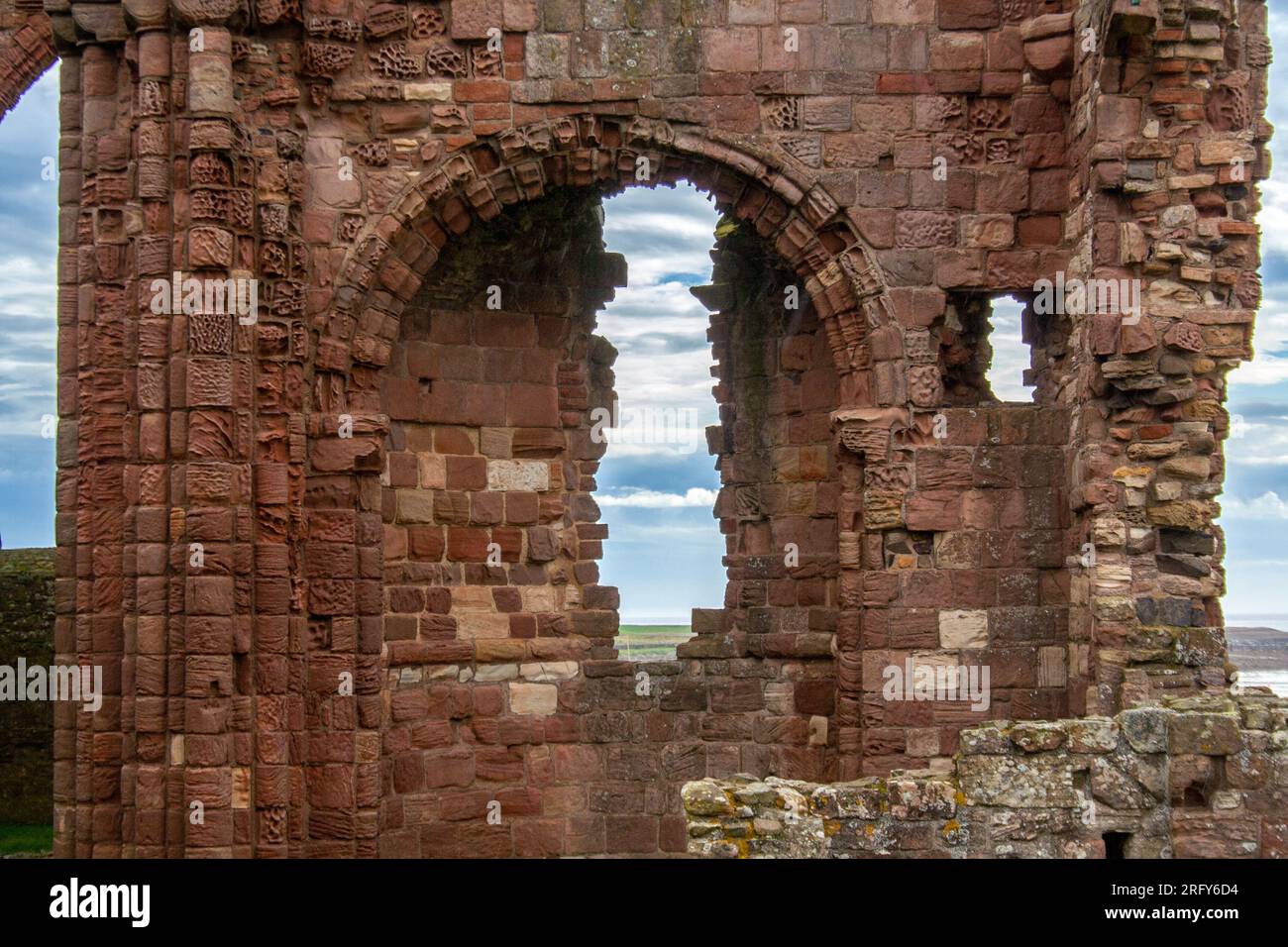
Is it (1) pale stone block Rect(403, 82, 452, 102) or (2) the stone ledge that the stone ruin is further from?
(2) the stone ledge

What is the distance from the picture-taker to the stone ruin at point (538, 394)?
1017 centimetres

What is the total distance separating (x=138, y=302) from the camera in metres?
10.2

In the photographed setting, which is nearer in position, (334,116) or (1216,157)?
(1216,157)

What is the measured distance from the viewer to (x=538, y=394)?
12.8 metres

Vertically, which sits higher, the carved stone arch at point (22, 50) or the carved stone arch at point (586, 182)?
the carved stone arch at point (22, 50)

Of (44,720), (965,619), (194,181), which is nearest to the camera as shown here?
(194,181)

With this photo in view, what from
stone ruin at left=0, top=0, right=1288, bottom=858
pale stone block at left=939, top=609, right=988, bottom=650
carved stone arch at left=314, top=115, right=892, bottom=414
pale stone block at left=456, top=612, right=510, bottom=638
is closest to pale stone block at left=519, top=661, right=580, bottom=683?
stone ruin at left=0, top=0, right=1288, bottom=858

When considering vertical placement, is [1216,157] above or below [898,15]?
below

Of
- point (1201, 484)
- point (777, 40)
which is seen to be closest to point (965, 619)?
point (1201, 484)

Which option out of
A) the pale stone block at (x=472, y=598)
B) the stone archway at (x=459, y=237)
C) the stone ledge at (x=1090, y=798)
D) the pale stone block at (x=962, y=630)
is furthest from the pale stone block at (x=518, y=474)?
the stone ledge at (x=1090, y=798)

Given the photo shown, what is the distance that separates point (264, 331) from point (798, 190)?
12.3ft

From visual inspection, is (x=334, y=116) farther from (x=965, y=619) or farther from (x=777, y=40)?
(x=965, y=619)

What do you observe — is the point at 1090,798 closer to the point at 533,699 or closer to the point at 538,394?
the point at 533,699

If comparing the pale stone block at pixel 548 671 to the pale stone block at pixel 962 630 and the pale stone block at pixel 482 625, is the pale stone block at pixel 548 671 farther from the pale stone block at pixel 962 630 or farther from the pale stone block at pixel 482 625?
the pale stone block at pixel 962 630
